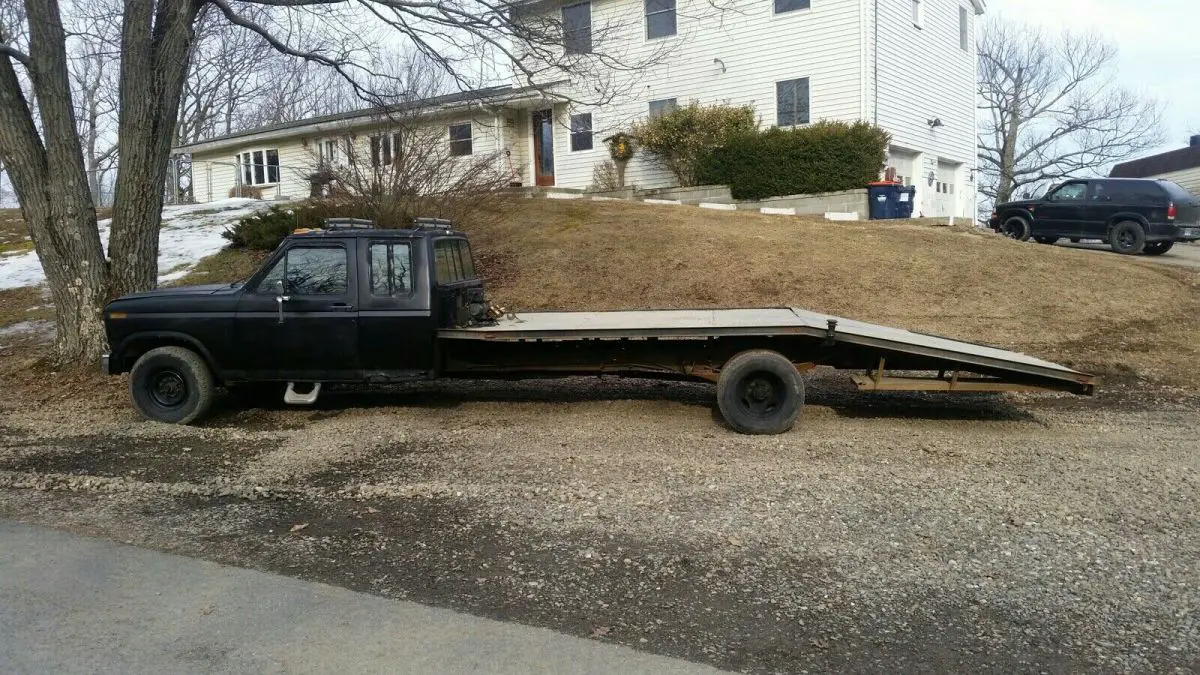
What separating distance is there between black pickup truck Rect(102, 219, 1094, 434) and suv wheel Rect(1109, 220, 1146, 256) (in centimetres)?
1362

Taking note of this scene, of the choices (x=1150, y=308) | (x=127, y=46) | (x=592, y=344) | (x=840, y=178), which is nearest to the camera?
(x=592, y=344)

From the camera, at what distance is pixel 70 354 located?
11.0 m

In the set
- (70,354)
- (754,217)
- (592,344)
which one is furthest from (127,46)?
(754,217)

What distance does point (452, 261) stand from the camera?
8891mm

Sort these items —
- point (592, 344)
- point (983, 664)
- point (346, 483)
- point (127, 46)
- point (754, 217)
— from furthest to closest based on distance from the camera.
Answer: point (754, 217) → point (127, 46) → point (592, 344) → point (346, 483) → point (983, 664)

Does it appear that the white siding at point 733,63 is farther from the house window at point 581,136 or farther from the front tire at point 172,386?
the front tire at point 172,386

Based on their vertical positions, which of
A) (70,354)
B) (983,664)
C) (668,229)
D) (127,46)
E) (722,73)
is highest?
(722,73)

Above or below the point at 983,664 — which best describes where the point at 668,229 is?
above

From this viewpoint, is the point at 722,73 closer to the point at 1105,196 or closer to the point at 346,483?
the point at 1105,196

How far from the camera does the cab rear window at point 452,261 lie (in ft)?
27.9

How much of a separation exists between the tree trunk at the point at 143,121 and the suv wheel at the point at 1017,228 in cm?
1798

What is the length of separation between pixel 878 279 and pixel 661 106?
39.5 feet

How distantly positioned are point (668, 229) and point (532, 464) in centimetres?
1115

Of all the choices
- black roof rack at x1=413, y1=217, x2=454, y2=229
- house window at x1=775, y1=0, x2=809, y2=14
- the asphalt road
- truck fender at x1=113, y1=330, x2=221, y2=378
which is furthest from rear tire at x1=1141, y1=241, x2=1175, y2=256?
the asphalt road
